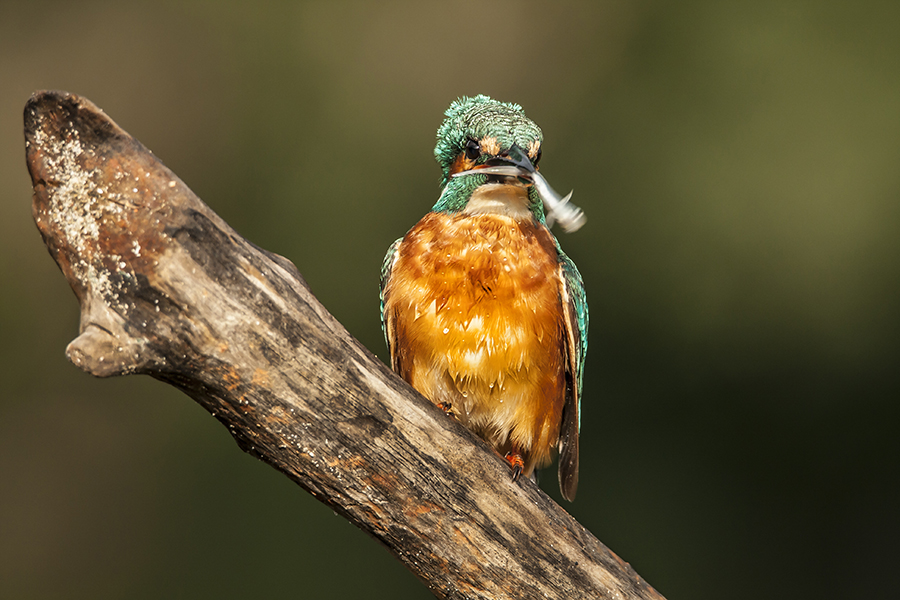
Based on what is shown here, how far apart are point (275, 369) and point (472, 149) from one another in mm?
921

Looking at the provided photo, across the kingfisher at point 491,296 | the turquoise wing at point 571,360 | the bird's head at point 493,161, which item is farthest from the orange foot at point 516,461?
the bird's head at point 493,161

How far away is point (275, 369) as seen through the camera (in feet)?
4.99

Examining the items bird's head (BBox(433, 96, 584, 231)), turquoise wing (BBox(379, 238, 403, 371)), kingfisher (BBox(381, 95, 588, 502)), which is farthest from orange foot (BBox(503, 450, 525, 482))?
bird's head (BBox(433, 96, 584, 231))

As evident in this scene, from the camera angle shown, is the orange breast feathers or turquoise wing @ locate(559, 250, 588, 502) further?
turquoise wing @ locate(559, 250, 588, 502)

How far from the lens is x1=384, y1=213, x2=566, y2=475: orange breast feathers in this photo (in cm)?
209

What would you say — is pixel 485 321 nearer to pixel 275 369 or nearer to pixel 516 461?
pixel 516 461

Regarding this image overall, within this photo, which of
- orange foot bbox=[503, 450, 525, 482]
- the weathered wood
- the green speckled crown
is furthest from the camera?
the green speckled crown

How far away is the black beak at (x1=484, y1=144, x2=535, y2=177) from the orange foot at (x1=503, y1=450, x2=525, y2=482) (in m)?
0.76

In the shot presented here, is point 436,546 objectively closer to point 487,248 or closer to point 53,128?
point 487,248

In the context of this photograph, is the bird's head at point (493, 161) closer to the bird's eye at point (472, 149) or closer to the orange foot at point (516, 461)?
the bird's eye at point (472, 149)

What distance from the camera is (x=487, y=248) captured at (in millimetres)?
2098

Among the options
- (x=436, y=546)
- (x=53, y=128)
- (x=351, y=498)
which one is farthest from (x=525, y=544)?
(x=53, y=128)

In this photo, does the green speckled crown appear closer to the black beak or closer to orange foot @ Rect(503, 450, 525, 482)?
the black beak

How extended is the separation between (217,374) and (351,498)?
421 millimetres
